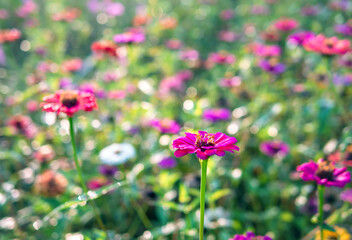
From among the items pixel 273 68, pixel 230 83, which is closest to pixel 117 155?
pixel 230 83

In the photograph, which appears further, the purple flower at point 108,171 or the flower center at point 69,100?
the purple flower at point 108,171

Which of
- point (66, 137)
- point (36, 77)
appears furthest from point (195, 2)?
→ point (66, 137)

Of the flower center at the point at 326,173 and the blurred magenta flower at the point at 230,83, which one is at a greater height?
the flower center at the point at 326,173

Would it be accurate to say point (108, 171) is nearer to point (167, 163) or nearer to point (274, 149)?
point (167, 163)

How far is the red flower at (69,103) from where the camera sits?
97 cm

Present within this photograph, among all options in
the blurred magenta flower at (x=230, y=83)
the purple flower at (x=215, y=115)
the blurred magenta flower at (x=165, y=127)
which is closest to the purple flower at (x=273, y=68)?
the blurred magenta flower at (x=230, y=83)

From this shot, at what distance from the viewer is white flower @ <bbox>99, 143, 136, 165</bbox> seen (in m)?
1.36

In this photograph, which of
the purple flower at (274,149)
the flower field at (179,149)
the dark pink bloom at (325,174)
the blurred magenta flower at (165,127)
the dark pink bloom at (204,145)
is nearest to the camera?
the dark pink bloom at (204,145)

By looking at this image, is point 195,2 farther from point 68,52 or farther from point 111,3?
point 68,52

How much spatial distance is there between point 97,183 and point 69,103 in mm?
646

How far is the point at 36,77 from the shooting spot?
2.34m

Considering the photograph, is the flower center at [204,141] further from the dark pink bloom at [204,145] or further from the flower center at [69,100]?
the flower center at [69,100]

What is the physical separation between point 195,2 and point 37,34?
5.25ft

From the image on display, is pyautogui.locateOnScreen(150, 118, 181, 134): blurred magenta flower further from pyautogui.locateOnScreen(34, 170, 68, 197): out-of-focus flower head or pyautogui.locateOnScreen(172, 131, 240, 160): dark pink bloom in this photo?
pyautogui.locateOnScreen(172, 131, 240, 160): dark pink bloom
